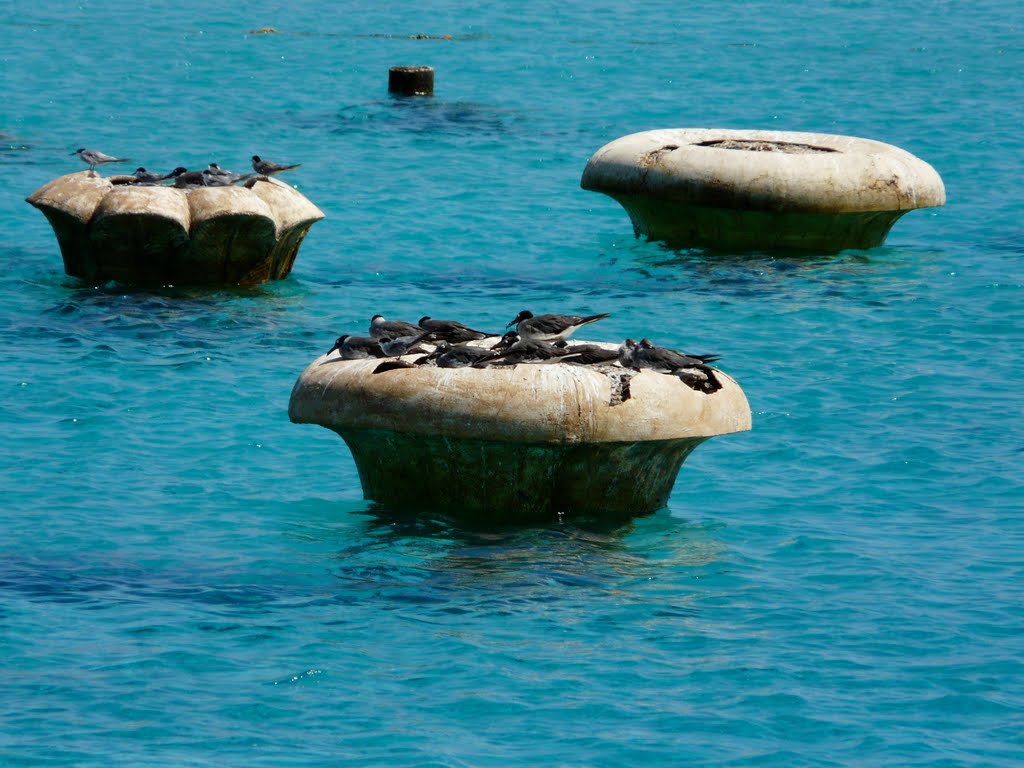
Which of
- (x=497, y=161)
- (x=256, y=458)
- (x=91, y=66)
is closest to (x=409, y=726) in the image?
(x=256, y=458)

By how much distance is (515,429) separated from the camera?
35.0 feet

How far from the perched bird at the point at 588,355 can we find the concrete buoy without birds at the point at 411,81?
22.6 m

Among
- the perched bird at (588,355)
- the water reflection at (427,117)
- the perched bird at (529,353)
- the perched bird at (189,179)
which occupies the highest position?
the perched bird at (529,353)

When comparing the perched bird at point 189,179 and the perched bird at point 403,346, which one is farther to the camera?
the perched bird at point 189,179

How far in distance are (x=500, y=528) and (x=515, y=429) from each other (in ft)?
2.96

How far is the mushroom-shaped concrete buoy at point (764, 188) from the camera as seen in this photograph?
19.9m

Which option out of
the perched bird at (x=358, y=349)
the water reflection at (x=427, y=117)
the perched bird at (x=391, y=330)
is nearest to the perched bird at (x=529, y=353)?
the perched bird at (x=358, y=349)

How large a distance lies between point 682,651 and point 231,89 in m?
26.3

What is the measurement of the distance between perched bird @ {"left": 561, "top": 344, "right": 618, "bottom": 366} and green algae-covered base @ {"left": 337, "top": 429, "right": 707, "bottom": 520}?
0.64 m

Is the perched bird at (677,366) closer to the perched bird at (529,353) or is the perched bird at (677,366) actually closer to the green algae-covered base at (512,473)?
the green algae-covered base at (512,473)

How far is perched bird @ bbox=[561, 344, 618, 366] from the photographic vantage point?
37.0 ft

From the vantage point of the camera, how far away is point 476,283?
19.7 m

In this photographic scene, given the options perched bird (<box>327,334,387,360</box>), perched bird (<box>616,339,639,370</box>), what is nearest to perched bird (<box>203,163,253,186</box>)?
perched bird (<box>327,334,387,360</box>)

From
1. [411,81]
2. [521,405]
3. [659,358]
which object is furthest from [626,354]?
[411,81]
